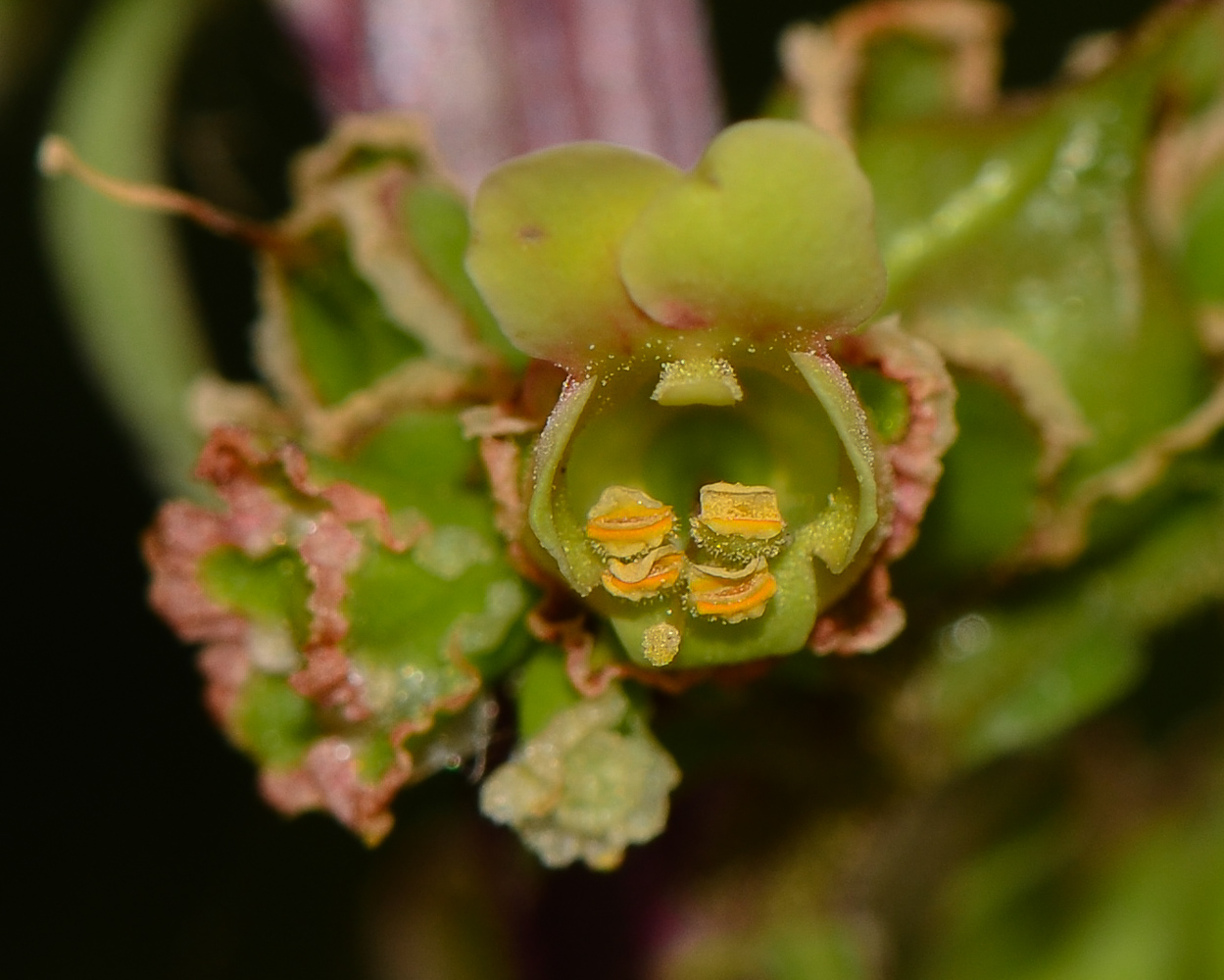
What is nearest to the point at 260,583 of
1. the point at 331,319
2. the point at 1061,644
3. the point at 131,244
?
the point at 331,319

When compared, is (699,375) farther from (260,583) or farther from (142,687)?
(142,687)

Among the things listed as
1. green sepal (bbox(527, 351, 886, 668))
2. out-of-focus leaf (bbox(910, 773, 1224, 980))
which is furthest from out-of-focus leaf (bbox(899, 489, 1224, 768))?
out-of-focus leaf (bbox(910, 773, 1224, 980))

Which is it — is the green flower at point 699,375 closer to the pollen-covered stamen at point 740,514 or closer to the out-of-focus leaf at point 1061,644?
the pollen-covered stamen at point 740,514

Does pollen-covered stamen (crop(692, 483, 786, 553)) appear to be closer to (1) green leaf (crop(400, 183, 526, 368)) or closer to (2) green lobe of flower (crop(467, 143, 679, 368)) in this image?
(2) green lobe of flower (crop(467, 143, 679, 368))

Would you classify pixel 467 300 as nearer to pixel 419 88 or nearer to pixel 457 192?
pixel 457 192

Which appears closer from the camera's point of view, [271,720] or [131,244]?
[271,720]

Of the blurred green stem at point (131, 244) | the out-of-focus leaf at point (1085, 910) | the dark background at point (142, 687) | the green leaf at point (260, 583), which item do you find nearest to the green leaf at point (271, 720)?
the green leaf at point (260, 583)
